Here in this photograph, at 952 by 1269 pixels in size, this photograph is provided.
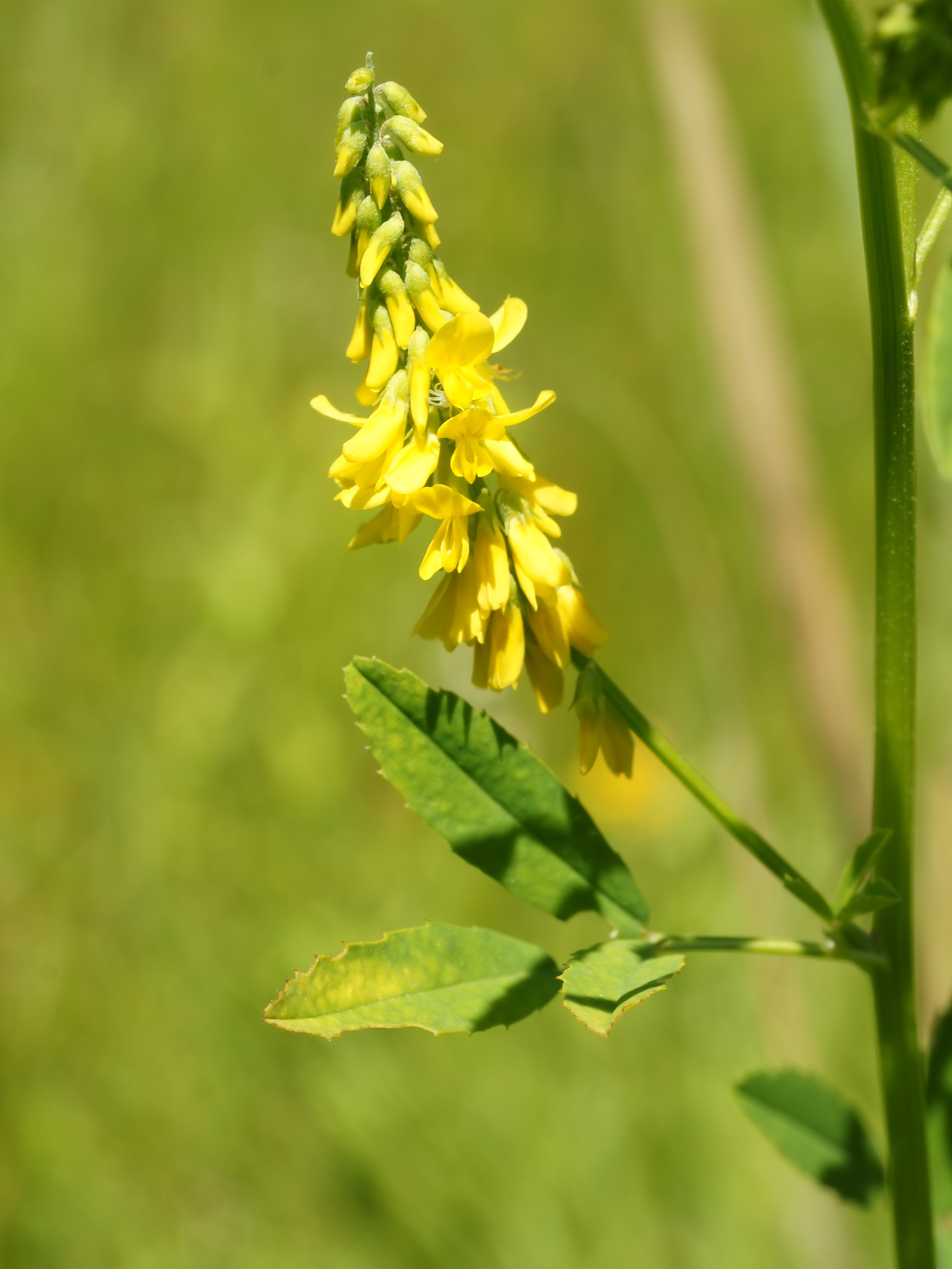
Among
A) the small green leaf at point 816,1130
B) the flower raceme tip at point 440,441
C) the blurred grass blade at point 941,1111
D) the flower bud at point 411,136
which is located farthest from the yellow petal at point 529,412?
the small green leaf at point 816,1130

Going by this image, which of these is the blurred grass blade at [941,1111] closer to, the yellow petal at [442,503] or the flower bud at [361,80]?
the yellow petal at [442,503]

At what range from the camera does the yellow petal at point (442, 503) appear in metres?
0.91

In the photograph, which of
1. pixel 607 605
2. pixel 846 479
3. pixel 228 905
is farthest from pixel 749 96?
pixel 228 905

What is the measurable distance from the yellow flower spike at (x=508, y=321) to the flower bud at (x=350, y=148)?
17 cm

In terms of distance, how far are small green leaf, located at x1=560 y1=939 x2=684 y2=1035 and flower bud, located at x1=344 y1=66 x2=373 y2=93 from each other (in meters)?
0.71

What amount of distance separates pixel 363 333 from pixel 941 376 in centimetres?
46

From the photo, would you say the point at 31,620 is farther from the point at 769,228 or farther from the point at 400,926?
the point at 769,228

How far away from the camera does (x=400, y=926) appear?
2.94m

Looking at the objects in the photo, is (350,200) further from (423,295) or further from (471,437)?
(471,437)

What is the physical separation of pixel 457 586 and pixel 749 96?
465 cm

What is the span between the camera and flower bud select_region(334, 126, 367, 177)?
899 mm

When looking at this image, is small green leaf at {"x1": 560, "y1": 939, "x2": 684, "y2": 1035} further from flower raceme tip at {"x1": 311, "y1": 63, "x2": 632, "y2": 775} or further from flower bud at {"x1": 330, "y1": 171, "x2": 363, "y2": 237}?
flower bud at {"x1": 330, "y1": 171, "x2": 363, "y2": 237}

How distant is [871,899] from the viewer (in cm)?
89

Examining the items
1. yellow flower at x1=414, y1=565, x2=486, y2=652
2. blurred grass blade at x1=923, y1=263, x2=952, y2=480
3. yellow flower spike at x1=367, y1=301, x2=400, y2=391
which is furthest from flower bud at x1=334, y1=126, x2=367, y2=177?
blurred grass blade at x1=923, y1=263, x2=952, y2=480
